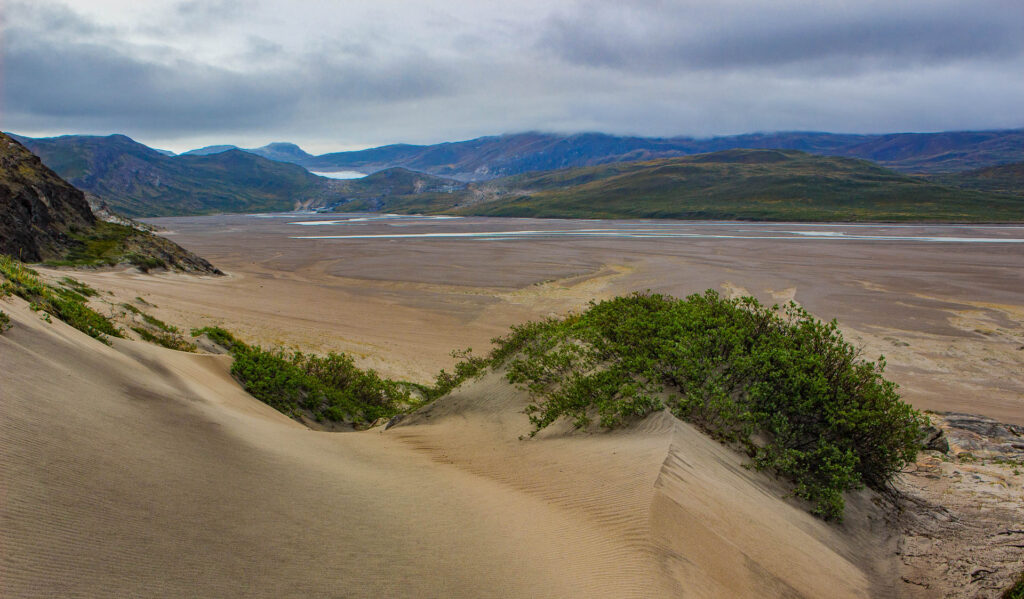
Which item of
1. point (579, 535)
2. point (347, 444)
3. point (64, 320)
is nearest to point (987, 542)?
point (579, 535)

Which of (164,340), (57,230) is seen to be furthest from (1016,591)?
(57,230)

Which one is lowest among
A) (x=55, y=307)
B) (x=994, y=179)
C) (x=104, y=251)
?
(x=55, y=307)

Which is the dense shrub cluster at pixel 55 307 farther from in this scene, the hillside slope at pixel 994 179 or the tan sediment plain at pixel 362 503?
the hillside slope at pixel 994 179

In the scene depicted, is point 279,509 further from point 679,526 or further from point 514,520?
point 679,526

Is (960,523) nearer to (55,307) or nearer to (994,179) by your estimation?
(55,307)

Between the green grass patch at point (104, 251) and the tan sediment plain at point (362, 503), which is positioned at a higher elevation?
the green grass patch at point (104, 251)

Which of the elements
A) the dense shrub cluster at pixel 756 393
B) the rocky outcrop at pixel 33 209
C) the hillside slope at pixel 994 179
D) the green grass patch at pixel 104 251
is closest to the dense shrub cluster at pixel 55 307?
the dense shrub cluster at pixel 756 393
